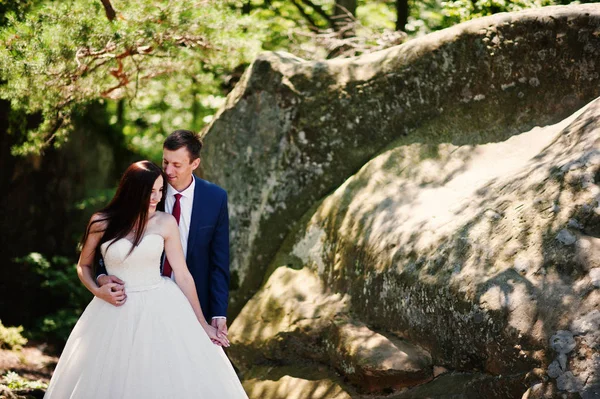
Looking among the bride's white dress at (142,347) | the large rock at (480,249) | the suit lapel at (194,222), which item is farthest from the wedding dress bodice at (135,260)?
the large rock at (480,249)

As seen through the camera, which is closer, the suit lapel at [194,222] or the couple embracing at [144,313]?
the couple embracing at [144,313]

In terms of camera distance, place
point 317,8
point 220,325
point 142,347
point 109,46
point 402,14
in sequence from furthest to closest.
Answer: point 317,8
point 402,14
point 109,46
point 220,325
point 142,347

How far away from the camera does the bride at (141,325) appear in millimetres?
3445

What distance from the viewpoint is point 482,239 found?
14.2 ft

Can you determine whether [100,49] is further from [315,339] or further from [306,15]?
[306,15]

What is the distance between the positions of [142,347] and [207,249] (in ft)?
2.76

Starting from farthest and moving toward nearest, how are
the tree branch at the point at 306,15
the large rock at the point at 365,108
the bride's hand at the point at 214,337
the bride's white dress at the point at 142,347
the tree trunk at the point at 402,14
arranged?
the tree branch at the point at 306,15 → the tree trunk at the point at 402,14 → the large rock at the point at 365,108 → the bride's hand at the point at 214,337 → the bride's white dress at the point at 142,347

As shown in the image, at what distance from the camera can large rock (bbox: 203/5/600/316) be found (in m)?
5.66

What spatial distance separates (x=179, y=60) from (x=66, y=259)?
435cm

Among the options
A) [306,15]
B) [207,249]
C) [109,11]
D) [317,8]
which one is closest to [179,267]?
[207,249]

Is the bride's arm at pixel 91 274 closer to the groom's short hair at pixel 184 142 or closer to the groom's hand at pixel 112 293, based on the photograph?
the groom's hand at pixel 112 293

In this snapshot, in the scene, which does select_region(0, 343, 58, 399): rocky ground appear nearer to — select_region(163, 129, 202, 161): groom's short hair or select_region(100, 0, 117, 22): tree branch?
select_region(163, 129, 202, 161): groom's short hair

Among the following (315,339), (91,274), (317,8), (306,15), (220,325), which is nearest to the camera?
(91,274)

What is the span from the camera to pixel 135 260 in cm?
366
